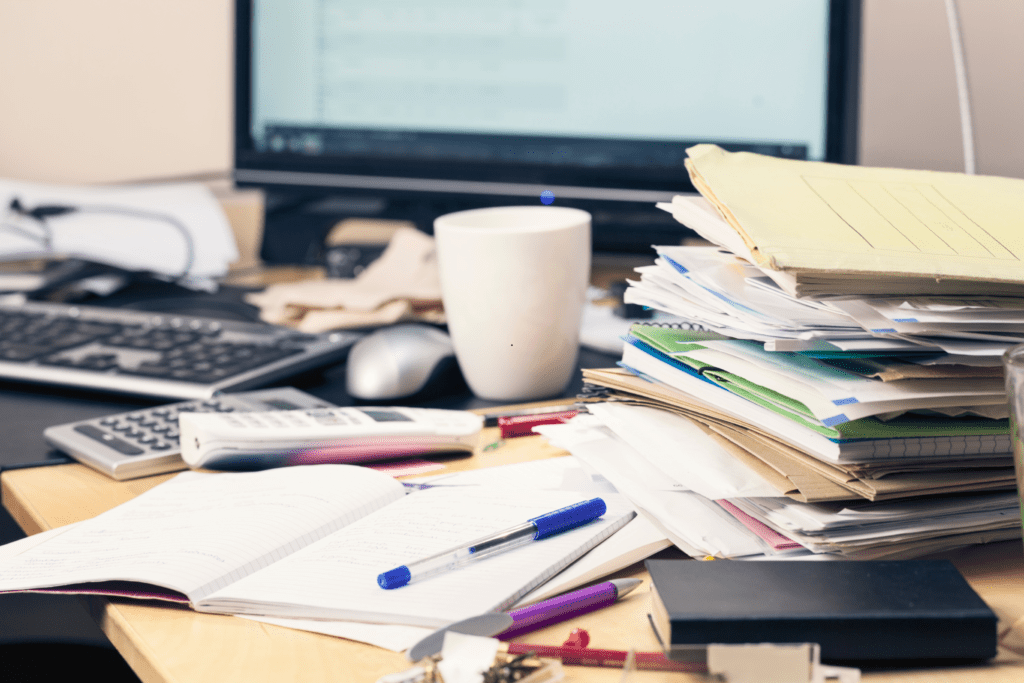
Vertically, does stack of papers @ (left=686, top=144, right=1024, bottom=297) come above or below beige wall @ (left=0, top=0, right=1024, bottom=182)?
below

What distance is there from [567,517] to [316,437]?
16 centimetres

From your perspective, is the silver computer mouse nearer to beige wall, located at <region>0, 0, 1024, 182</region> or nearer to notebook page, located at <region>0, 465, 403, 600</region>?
notebook page, located at <region>0, 465, 403, 600</region>

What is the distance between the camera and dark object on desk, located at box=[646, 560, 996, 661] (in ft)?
0.89

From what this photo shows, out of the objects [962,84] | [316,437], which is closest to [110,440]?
[316,437]

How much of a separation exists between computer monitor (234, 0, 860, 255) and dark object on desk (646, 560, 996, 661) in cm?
50

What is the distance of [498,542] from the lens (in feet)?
1.15

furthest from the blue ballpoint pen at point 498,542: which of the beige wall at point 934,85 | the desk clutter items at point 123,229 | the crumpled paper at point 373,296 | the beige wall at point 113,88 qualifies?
the beige wall at point 113,88

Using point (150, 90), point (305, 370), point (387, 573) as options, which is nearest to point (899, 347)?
point (387, 573)

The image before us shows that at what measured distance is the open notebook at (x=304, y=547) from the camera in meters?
0.32

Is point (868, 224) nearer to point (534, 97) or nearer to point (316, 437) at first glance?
point (316, 437)

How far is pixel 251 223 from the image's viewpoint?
1177 millimetres

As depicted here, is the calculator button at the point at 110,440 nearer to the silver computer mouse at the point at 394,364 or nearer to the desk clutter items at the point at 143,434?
the desk clutter items at the point at 143,434

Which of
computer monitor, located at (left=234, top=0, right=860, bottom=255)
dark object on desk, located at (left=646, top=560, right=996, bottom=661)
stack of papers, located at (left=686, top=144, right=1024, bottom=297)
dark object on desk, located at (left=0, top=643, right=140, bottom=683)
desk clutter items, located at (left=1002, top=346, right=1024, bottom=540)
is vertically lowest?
dark object on desk, located at (left=0, top=643, right=140, bottom=683)

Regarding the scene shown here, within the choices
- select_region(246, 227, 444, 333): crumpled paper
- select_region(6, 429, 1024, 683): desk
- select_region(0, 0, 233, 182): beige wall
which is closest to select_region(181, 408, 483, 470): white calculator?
select_region(6, 429, 1024, 683): desk
